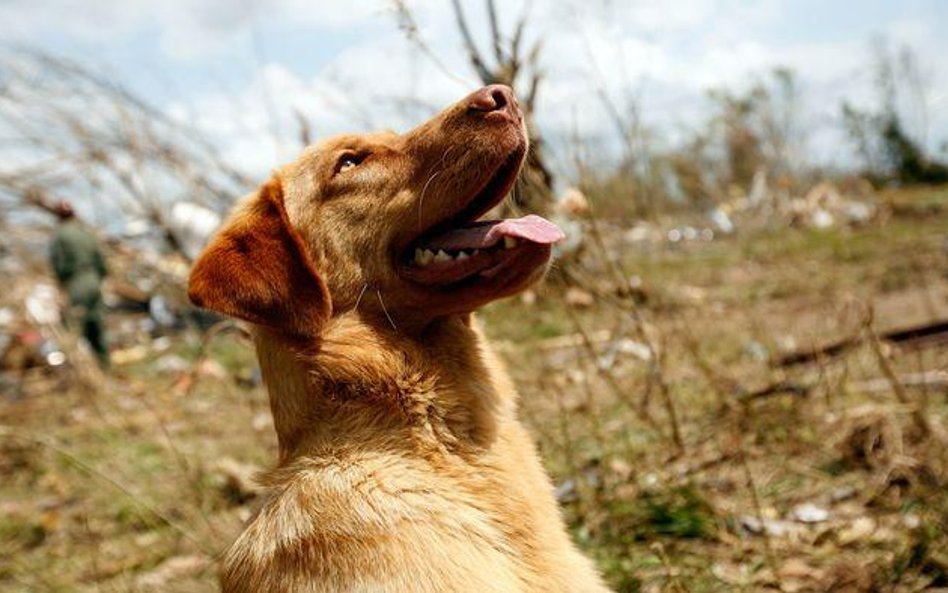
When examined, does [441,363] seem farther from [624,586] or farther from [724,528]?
[724,528]

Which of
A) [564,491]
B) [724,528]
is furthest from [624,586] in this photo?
[564,491]

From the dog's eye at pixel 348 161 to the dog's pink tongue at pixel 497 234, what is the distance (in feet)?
1.58

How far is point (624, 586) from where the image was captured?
3551 mm

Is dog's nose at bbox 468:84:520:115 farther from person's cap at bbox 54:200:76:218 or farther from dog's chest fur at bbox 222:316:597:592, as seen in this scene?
person's cap at bbox 54:200:76:218

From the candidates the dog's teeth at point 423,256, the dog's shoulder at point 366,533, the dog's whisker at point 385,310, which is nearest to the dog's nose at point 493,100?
the dog's teeth at point 423,256

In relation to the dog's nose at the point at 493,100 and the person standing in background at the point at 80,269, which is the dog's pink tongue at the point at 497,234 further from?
the person standing in background at the point at 80,269

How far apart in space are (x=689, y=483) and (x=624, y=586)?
76 centimetres

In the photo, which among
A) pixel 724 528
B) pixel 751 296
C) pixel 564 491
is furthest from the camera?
pixel 751 296

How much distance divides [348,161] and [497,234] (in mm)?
756

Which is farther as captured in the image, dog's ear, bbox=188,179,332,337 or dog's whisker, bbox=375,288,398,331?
dog's whisker, bbox=375,288,398,331

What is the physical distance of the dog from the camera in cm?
245

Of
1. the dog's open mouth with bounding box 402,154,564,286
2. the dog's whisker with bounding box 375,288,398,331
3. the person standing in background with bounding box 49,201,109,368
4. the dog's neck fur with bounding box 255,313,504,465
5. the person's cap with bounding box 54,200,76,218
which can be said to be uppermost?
the dog's open mouth with bounding box 402,154,564,286

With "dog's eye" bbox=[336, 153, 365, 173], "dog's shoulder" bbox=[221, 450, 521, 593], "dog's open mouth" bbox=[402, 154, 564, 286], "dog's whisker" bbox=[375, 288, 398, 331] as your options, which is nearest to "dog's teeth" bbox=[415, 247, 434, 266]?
"dog's open mouth" bbox=[402, 154, 564, 286]

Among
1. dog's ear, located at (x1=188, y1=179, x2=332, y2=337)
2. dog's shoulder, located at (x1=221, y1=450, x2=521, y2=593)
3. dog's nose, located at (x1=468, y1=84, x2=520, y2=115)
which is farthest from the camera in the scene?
dog's nose, located at (x1=468, y1=84, x2=520, y2=115)
